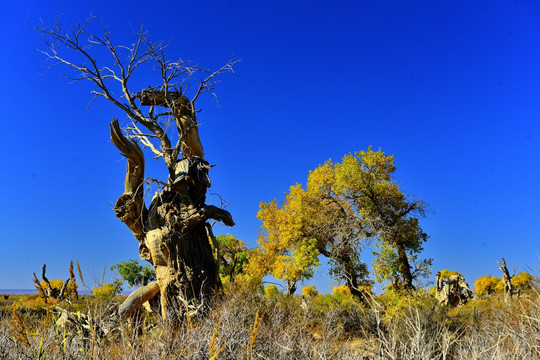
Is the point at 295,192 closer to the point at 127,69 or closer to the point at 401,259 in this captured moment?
the point at 401,259

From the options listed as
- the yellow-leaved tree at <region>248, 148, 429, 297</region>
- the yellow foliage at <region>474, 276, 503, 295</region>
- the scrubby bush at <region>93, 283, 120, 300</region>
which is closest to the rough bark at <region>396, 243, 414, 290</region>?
the yellow-leaved tree at <region>248, 148, 429, 297</region>

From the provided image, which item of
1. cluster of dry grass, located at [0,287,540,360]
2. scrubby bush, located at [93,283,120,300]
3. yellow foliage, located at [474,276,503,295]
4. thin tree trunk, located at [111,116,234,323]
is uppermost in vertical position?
yellow foliage, located at [474,276,503,295]

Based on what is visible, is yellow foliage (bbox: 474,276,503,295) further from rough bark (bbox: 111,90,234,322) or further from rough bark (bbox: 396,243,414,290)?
rough bark (bbox: 111,90,234,322)

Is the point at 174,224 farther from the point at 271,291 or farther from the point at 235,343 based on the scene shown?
the point at 271,291

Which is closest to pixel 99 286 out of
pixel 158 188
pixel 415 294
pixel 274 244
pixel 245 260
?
pixel 158 188

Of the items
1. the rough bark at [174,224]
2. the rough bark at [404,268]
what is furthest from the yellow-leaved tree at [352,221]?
the rough bark at [174,224]

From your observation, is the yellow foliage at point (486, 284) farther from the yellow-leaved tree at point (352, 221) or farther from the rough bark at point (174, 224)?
the rough bark at point (174, 224)

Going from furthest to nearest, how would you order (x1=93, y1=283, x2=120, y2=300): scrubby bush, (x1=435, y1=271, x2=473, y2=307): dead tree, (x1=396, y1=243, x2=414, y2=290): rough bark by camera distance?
(x1=435, y1=271, x2=473, y2=307): dead tree < (x1=396, y1=243, x2=414, y2=290): rough bark < (x1=93, y1=283, x2=120, y2=300): scrubby bush

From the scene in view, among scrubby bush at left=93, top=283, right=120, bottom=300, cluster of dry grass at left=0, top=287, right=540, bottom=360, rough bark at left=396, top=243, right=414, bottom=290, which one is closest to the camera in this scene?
cluster of dry grass at left=0, top=287, right=540, bottom=360

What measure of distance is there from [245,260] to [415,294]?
2119cm

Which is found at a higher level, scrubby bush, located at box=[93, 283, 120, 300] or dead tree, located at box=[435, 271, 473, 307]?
dead tree, located at box=[435, 271, 473, 307]

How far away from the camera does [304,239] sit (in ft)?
59.8

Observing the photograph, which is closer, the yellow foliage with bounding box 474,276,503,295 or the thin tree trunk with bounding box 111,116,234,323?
the thin tree trunk with bounding box 111,116,234,323

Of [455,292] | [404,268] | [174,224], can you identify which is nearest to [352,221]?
[404,268]
